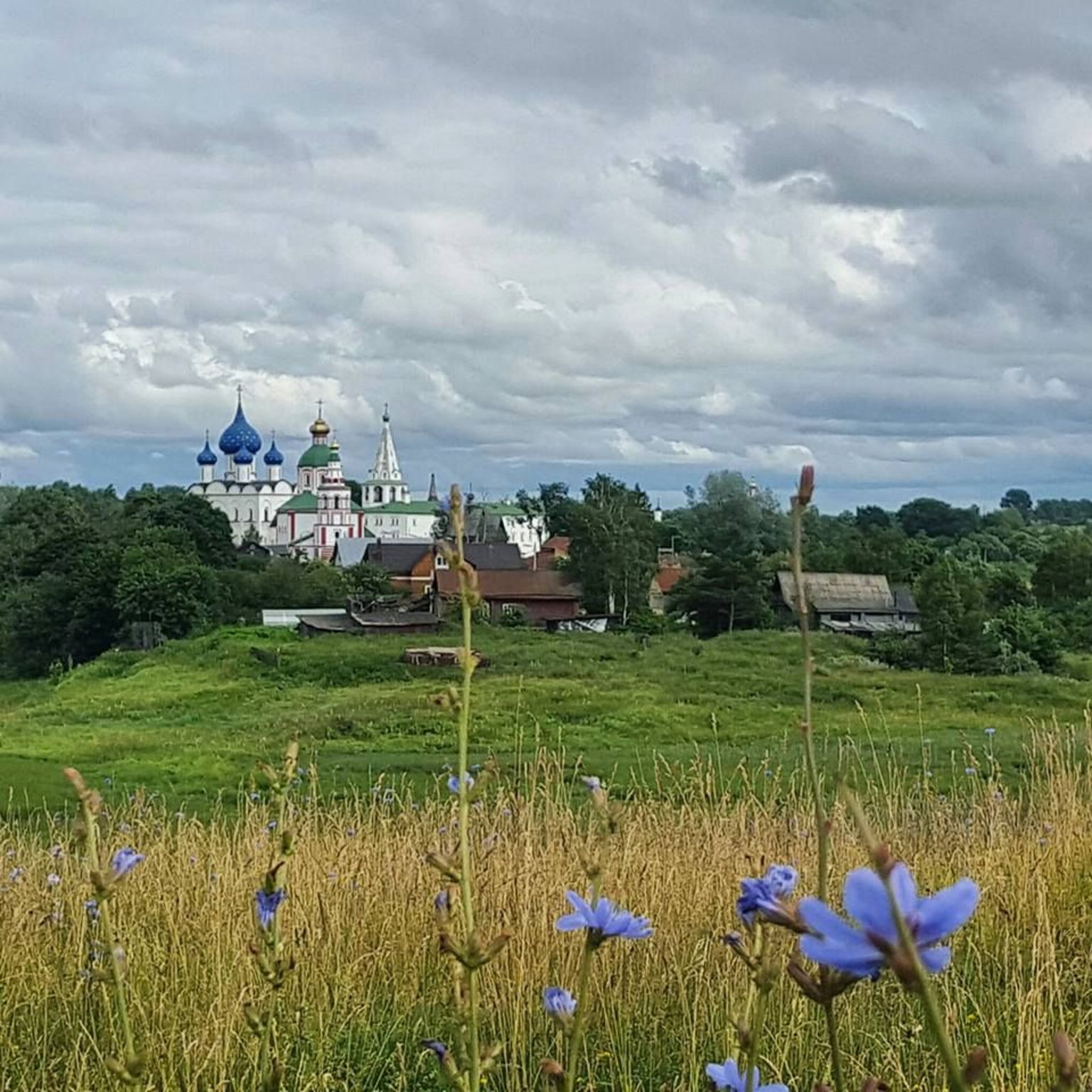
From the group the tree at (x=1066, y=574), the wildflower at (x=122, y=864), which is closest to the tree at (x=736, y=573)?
the tree at (x=1066, y=574)

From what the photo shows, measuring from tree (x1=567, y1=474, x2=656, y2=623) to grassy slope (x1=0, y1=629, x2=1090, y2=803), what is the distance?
12105 mm

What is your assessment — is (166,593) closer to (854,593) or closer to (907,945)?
(854,593)

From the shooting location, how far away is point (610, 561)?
175ft

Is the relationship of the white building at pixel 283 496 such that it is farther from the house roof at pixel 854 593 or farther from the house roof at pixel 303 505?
the house roof at pixel 854 593

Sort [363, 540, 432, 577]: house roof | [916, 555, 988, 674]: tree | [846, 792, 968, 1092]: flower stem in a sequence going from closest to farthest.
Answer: [846, 792, 968, 1092]: flower stem, [916, 555, 988, 674]: tree, [363, 540, 432, 577]: house roof

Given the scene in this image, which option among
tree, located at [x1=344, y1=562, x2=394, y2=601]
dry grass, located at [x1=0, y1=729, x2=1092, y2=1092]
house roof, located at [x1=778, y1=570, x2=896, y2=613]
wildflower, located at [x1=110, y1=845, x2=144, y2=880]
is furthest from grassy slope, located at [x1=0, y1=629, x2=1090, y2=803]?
tree, located at [x1=344, y1=562, x2=394, y2=601]

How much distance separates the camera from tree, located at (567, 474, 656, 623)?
53281 millimetres

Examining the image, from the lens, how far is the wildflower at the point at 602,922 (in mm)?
1403

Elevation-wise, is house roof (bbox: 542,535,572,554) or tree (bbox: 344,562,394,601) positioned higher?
house roof (bbox: 542,535,572,554)

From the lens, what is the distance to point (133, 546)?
53750mm

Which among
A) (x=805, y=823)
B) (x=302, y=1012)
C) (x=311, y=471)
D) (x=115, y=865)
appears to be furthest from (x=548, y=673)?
(x=311, y=471)

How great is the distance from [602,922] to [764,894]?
0.23 meters

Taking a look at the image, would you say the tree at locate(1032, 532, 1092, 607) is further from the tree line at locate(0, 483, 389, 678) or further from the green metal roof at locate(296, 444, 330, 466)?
the green metal roof at locate(296, 444, 330, 466)

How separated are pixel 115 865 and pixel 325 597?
183 ft
